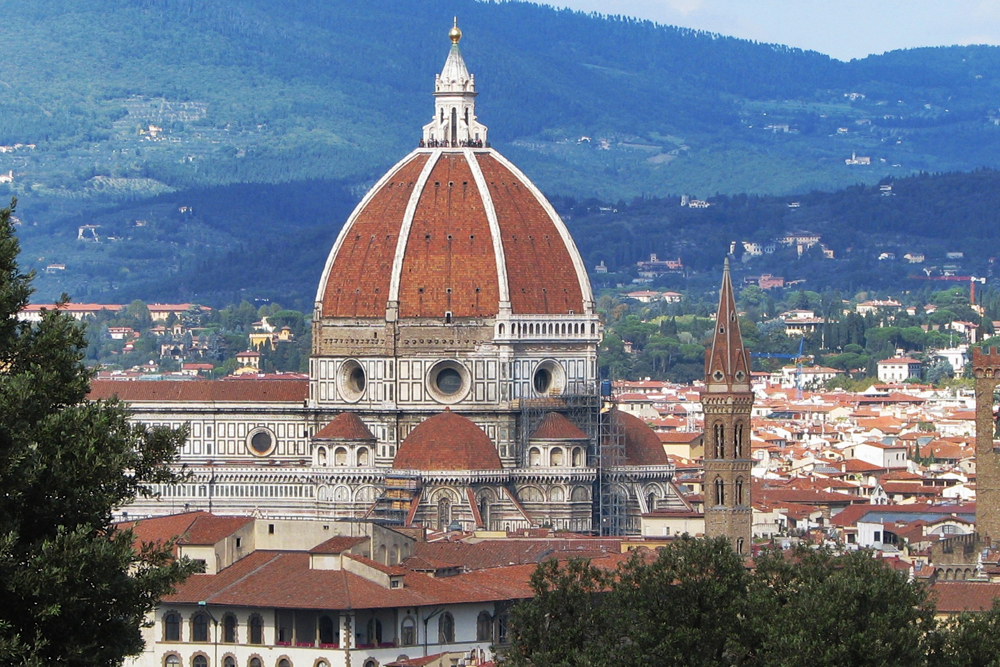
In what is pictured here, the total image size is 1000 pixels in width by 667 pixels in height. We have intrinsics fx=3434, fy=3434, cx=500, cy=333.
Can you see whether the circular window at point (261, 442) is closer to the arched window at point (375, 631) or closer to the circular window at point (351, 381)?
the circular window at point (351, 381)

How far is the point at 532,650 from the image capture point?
45969 mm

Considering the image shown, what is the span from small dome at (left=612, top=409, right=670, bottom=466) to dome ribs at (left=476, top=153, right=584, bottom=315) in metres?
3.29

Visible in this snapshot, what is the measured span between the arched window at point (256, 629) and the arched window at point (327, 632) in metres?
1.09

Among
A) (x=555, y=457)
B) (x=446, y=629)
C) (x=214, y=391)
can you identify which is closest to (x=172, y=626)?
(x=446, y=629)

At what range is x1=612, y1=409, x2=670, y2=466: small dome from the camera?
90.3m

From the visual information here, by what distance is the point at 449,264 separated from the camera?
9006 cm

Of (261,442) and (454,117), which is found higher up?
(454,117)

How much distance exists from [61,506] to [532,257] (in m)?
58.7

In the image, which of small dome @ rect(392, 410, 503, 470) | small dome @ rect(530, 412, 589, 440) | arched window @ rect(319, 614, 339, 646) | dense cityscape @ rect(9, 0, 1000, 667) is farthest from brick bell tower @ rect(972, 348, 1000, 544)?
arched window @ rect(319, 614, 339, 646)

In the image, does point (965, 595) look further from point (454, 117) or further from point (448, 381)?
point (454, 117)

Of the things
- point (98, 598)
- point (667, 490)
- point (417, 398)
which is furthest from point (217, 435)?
point (98, 598)

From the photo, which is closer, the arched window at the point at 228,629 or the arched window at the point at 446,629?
the arched window at the point at 228,629

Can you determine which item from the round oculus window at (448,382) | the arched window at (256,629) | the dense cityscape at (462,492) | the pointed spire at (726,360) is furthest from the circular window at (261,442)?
the arched window at (256,629)

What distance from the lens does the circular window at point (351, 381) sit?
299 feet
